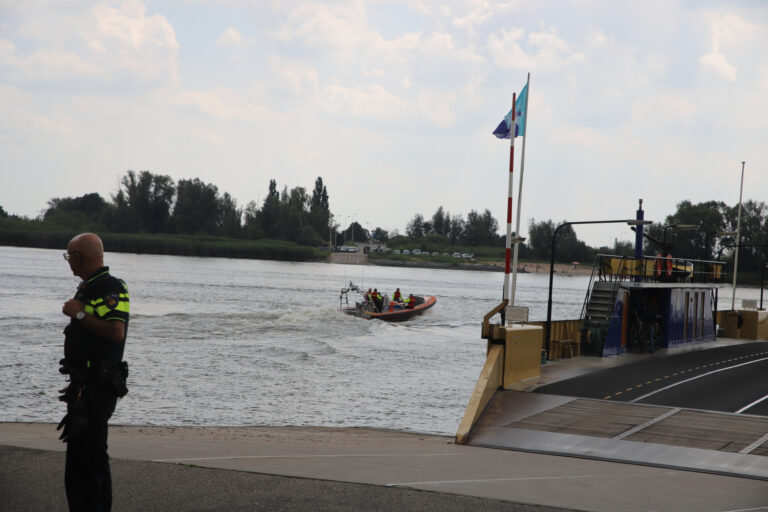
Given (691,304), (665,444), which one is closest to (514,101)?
(665,444)

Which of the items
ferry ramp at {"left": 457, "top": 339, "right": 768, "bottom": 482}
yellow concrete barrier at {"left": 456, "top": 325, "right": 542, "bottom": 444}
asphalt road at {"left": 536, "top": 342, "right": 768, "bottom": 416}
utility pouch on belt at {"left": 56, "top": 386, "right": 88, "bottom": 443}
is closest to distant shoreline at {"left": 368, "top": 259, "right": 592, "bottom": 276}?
asphalt road at {"left": 536, "top": 342, "right": 768, "bottom": 416}

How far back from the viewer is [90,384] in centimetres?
530

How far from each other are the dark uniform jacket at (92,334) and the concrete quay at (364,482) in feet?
5.06

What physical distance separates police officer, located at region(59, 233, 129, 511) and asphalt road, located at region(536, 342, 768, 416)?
12.2 metres

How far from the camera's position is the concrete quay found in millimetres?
6512

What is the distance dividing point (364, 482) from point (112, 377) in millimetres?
3144

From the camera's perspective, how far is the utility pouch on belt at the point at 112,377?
526cm

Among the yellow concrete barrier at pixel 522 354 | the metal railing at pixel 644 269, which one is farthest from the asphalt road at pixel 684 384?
the metal railing at pixel 644 269

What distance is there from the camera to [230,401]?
23062 millimetres

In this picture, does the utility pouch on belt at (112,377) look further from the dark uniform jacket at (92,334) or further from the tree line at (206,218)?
the tree line at (206,218)

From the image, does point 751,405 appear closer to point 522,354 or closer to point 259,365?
point 522,354

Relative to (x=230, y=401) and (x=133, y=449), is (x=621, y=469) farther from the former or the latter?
(x=230, y=401)

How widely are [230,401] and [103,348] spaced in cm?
1830

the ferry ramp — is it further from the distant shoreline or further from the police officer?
the distant shoreline
